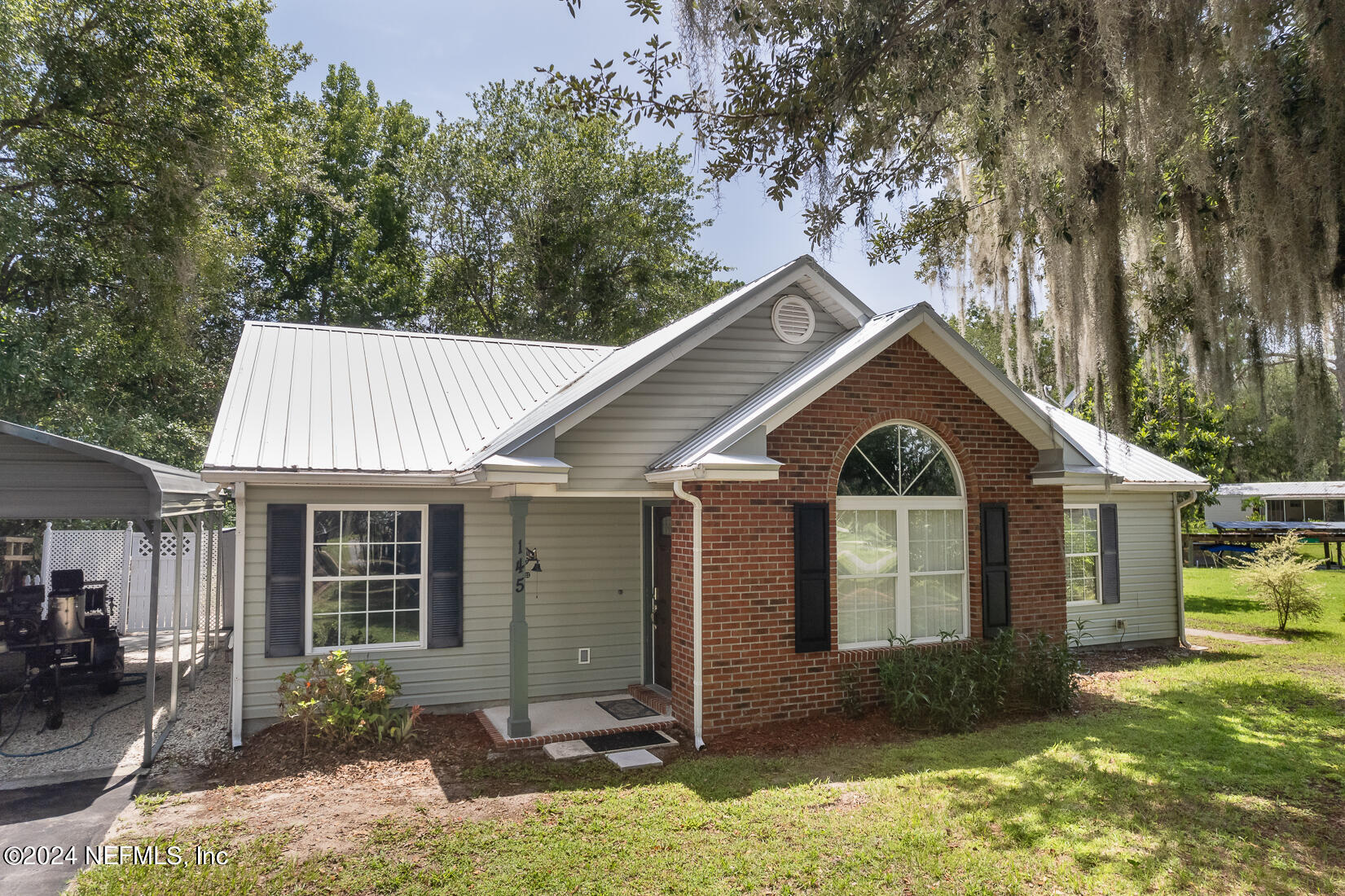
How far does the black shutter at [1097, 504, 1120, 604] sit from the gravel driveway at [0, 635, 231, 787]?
12.3 metres

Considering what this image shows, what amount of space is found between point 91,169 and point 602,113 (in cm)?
1495

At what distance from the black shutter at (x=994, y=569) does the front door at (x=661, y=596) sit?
3621mm

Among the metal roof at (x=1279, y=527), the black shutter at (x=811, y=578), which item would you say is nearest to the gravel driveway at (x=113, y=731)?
the black shutter at (x=811, y=578)

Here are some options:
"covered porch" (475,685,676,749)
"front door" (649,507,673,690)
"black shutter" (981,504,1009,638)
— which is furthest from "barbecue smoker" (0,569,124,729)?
"black shutter" (981,504,1009,638)

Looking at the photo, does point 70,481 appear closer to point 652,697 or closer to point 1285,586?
point 652,697

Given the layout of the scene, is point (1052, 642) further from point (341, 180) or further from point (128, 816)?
point (341, 180)

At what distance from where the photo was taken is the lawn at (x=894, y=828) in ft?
15.2

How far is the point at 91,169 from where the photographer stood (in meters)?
15.5

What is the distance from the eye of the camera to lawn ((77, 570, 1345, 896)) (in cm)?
462

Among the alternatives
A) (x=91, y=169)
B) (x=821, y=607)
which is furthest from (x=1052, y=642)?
(x=91, y=169)

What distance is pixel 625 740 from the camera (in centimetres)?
760

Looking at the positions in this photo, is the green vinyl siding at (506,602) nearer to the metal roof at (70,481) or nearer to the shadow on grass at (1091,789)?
the metal roof at (70,481)

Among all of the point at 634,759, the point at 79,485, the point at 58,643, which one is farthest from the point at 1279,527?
the point at 58,643

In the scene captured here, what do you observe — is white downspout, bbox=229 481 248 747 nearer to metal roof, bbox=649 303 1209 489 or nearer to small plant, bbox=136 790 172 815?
small plant, bbox=136 790 172 815
